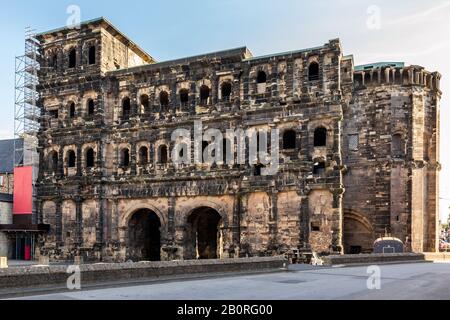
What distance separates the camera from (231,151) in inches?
1081

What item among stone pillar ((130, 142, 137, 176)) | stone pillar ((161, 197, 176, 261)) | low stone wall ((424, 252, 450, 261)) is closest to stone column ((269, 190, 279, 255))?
stone pillar ((161, 197, 176, 261))

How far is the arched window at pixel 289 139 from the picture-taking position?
26.9 metres

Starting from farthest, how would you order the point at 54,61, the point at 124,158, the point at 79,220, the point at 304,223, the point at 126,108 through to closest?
the point at 54,61 → the point at 126,108 → the point at 124,158 → the point at 79,220 → the point at 304,223

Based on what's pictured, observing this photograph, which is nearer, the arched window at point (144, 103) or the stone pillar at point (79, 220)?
the stone pillar at point (79, 220)

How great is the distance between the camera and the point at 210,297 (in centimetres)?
1062

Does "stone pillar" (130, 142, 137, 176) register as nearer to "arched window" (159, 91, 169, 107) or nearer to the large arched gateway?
"arched window" (159, 91, 169, 107)

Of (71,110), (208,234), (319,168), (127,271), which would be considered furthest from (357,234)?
(71,110)

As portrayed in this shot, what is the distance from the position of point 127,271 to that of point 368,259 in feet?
43.4

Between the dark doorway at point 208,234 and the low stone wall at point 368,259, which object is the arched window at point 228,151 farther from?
the low stone wall at point 368,259

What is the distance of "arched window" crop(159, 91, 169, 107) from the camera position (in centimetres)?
3038

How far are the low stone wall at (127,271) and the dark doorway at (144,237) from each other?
47.0 feet

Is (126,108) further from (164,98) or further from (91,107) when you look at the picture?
(164,98)

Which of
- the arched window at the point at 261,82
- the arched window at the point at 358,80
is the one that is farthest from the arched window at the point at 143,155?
the arched window at the point at 358,80
